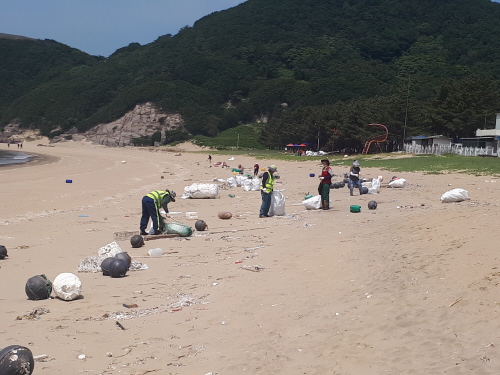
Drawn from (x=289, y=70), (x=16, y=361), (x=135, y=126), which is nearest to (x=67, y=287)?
(x=16, y=361)

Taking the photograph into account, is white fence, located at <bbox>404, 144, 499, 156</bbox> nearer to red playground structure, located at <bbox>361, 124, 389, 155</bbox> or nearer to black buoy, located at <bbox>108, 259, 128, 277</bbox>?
red playground structure, located at <bbox>361, 124, 389, 155</bbox>

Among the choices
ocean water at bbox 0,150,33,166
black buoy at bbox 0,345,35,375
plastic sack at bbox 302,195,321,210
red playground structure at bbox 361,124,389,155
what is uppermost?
red playground structure at bbox 361,124,389,155

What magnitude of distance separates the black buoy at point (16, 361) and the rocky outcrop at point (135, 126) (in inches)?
3811

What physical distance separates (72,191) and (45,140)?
3568 inches

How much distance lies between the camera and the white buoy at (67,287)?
281 inches

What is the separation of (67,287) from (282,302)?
271cm

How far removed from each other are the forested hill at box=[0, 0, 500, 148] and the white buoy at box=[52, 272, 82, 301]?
48.2m

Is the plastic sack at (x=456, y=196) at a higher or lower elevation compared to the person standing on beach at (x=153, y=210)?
higher

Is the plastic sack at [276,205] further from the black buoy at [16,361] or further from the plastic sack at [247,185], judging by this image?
the black buoy at [16,361]

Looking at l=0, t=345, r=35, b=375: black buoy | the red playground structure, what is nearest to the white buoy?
l=0, t=345, r=35, b=375: black buoy

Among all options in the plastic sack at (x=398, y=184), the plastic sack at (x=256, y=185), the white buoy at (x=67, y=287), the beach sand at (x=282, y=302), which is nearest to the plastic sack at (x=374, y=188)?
the plastic sack at (x=398, y=184)

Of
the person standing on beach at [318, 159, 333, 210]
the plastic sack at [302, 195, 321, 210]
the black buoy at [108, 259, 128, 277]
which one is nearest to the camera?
the black buoy at [108, 259, 128, 277]

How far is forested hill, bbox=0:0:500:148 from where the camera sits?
258ft

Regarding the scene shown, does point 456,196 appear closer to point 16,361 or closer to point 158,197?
point 158,197
